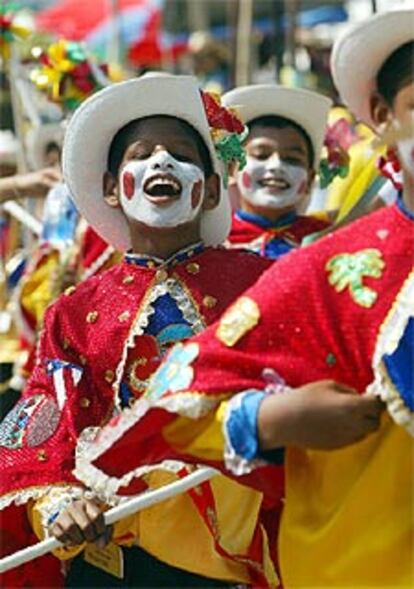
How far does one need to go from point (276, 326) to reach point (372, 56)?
2.02ft

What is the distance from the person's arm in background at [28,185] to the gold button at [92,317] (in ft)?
5.41

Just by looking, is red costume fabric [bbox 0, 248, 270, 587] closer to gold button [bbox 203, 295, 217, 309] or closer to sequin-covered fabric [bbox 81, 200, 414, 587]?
gold button [bbox 203, 295, 217, 309]

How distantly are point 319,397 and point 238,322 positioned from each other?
22 cm

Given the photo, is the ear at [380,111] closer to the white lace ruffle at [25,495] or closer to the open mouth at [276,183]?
the white lace ruffle at [25,495]

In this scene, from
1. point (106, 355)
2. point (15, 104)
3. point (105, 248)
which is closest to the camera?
point (106, 355)

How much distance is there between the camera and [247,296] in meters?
2.55

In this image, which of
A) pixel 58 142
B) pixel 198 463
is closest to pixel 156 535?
pixel 198 463

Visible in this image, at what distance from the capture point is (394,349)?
2.43 meters

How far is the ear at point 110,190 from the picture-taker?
3.56 metres

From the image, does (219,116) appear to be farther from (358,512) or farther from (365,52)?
(358,512)

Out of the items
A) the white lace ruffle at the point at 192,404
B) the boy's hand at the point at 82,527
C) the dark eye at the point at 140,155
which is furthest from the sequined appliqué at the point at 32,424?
the white lace ruffle at the point at 192,404

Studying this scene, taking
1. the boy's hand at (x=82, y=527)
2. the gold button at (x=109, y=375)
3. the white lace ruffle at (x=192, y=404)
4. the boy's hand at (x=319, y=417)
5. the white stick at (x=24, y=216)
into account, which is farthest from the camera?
the white stick at (x=24, y=216)

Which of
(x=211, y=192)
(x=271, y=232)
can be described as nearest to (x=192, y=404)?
(x=211, y=192)

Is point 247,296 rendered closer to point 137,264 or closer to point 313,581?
point 313,581
